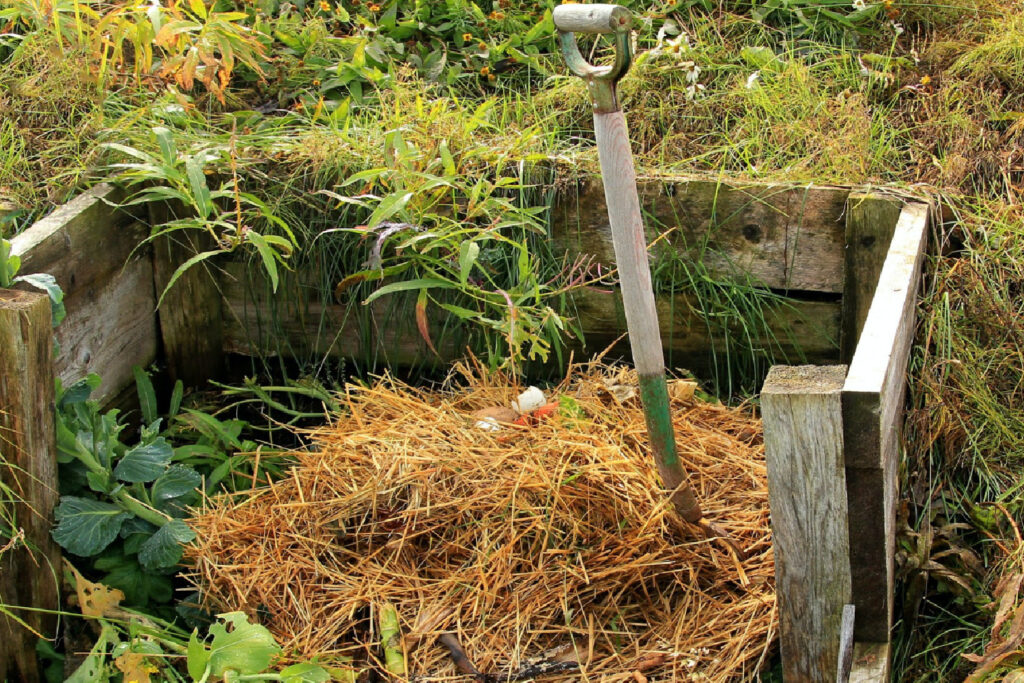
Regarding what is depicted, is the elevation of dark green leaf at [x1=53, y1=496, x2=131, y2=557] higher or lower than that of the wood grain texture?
lower

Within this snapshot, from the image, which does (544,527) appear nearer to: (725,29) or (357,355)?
(357,355)

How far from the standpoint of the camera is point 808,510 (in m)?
1.69

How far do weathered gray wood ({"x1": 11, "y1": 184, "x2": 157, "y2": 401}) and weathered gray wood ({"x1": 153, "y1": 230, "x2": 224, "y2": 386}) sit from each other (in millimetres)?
41

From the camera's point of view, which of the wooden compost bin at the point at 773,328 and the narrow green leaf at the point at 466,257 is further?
the narrow green leaf at the point at 466,257

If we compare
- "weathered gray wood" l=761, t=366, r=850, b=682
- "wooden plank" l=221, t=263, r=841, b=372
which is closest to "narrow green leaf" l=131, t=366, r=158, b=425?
"wooden plank" l=221, t=263, r=841, b=372

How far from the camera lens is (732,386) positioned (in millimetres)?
2900

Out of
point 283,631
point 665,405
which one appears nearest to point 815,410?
point 665,405

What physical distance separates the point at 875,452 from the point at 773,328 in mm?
1233

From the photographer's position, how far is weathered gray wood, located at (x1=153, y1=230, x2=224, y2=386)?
3.00 m

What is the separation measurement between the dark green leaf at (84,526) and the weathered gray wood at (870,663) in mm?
1516

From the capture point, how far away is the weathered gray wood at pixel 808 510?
162 centimetres

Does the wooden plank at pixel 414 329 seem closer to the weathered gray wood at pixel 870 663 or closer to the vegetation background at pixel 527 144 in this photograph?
the vegetation background at pixel 527 144

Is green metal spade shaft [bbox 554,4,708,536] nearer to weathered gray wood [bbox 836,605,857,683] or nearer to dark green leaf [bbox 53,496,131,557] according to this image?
weathered gray wood [bbox 836,605,857,683]

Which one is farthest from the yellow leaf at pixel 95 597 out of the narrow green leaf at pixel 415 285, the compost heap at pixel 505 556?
the narrow green leaf at pixel 415 285
